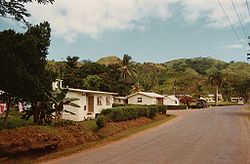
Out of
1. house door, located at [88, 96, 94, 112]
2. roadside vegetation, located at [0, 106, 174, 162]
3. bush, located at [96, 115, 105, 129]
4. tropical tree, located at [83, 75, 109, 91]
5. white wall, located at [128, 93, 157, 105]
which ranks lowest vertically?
roadside vegetation, located at [0, 106, 174, 162]

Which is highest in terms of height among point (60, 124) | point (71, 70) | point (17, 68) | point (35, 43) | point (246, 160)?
point (71, 70)

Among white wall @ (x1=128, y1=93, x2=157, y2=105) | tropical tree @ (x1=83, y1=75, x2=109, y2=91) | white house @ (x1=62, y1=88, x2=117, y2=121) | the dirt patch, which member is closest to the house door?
white house @ (x1=62, y1=88, x2=117, y2=121)

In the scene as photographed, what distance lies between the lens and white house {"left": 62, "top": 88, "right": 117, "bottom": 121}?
34281 millimetres

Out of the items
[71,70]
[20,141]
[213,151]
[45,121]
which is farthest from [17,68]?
[71,70]

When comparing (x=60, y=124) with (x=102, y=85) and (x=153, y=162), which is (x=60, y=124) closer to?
(x=153, y=162)

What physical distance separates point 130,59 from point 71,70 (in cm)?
1595

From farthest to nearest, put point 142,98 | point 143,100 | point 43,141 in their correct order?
point 142,98
point 143,100
point 43,141

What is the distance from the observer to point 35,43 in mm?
18328

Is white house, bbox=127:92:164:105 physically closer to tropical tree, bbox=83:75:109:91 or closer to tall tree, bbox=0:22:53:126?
tropical tree, bbox=83:75:109:91

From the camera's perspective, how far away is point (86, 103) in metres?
36.7

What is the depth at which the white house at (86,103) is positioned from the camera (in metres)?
34.3

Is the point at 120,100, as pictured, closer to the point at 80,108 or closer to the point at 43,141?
the point at 80,108

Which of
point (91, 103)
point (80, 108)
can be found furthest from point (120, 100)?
point (80, 108)

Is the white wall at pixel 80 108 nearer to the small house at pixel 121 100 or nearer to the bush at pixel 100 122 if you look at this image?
the bush at pixel 100 122
